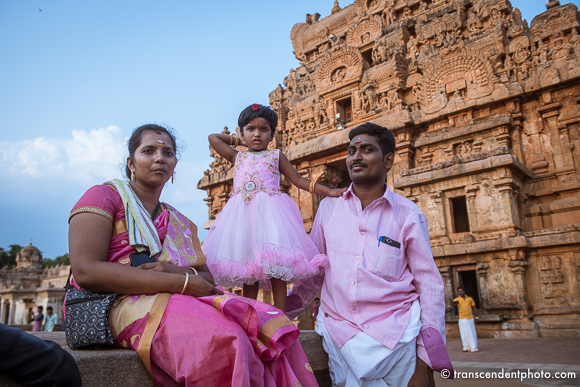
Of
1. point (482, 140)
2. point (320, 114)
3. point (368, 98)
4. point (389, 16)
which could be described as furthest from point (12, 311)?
point (482, 140)

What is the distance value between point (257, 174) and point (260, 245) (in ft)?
2.94

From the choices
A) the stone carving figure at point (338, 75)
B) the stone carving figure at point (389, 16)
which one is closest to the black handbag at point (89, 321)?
the stone carving figure at point (338, 75)

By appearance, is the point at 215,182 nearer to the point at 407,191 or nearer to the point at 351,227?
the point at 407,191

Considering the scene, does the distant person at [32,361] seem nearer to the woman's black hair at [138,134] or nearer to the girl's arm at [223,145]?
the woman's black hair at [138,134]

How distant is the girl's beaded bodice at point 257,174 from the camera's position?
418 cm

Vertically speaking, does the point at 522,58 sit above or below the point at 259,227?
above

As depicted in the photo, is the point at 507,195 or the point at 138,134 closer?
the point at 138,134

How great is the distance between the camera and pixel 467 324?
9.46 meters

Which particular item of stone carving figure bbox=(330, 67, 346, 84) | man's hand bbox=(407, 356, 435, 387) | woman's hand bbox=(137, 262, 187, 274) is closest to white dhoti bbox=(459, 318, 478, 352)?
man's hand bbox=(407, 356, 435, 387)

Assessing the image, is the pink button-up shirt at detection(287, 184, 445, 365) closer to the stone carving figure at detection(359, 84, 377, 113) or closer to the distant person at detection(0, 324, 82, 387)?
the distant person at detection(0, 324, 82, 387)

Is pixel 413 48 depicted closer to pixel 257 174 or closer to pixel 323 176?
pixel 323 176

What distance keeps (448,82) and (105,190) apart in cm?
1399

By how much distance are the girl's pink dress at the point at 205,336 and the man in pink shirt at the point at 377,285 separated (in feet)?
2.49

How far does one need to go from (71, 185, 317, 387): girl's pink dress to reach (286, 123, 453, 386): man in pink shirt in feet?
2.49
